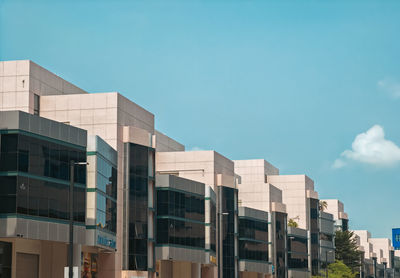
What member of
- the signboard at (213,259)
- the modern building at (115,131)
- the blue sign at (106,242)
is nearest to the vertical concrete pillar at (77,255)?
the blue sign at (106,242)

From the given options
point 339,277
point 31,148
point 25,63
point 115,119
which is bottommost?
point 339,277

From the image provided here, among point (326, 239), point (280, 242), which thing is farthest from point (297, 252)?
point (326, 239)

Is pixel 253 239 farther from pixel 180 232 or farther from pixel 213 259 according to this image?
pixel 180 232

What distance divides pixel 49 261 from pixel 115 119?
17.9 meters

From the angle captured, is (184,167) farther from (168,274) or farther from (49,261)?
(49,261)

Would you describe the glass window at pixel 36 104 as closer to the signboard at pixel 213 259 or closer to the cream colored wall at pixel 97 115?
the cream colored wall at pixel 97 115

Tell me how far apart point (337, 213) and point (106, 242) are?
5153 inches

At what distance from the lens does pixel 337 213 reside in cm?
19462

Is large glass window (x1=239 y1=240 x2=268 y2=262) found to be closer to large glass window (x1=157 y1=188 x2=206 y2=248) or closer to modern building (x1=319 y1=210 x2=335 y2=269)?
large glass window (x1=157 y1=188 x2=206 y2=248)

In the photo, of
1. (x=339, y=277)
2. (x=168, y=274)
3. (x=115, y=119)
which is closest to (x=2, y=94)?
(x=115, y=119)

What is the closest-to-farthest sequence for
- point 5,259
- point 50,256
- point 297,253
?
point 5,259 → point 50,256 → point 297,253

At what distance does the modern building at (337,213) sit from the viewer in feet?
631

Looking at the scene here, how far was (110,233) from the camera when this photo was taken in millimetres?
72750

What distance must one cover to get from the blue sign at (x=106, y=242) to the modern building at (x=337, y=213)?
123 metres
